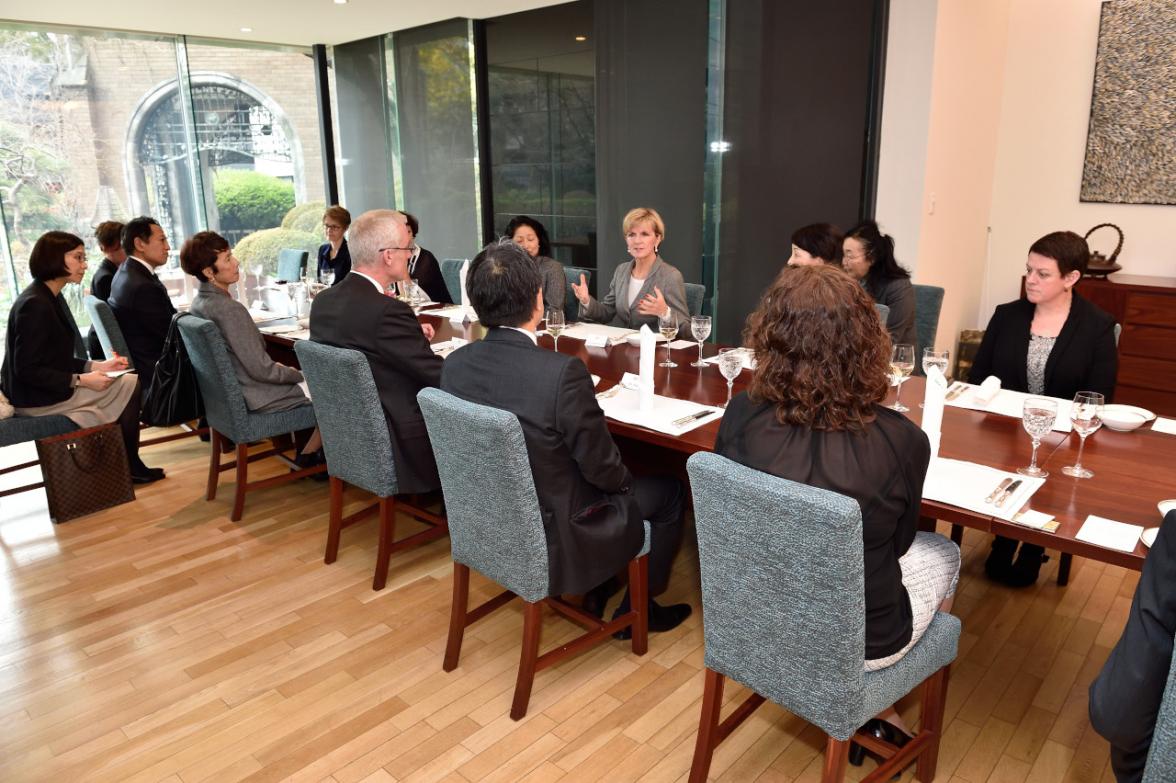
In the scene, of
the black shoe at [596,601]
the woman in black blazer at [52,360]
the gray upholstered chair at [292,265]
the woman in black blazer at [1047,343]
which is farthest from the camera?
the gray upholstered chair at [292,265]

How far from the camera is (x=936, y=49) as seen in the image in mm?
4918

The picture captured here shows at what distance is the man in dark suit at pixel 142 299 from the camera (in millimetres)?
4344

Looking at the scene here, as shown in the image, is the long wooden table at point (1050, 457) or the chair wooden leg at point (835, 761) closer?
the chair wooden leg at point (835, 761)

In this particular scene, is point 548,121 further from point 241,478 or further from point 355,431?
point 355,431

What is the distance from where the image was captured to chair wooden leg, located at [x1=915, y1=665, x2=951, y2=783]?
6.70ft

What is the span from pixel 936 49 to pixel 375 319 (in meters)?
3.91

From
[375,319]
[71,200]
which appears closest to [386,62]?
[71,200]

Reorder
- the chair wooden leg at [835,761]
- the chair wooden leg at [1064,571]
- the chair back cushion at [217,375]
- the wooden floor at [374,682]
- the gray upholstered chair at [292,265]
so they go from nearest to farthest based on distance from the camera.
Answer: the chair wooden leg at [835,761] < the wooden floor at [374,682] < the chair wooden leg at [1064,571] < the chair back cushion at [217,375] < the gray upholstered chair at [292,265]

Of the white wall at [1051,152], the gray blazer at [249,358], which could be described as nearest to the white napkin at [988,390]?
the gray blazer at [249,358]

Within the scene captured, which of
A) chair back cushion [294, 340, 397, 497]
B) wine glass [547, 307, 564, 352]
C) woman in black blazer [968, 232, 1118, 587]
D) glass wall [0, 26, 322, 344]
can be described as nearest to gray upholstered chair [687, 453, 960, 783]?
woman in black blazer [968, 232, 1118, 587]

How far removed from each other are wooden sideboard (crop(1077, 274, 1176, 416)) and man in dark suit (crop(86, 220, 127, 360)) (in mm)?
6230

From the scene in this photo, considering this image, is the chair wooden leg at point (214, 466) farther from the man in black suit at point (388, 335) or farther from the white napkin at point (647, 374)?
the white napkin at point (647, 374)

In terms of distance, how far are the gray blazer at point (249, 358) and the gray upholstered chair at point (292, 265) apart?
268 centimetres

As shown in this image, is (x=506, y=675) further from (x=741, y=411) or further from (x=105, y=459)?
(x=105, y=459)
